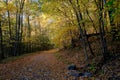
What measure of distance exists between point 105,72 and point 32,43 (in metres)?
28.0

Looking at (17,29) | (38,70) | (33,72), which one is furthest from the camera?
(17,29)

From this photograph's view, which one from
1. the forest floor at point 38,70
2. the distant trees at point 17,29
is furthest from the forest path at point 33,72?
the distant trees at point 17,29

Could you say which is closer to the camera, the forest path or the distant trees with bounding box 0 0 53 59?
the forest path

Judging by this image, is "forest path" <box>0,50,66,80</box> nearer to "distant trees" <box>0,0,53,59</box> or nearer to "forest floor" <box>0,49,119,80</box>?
"forest floor" <box>0,49,119,80</box>

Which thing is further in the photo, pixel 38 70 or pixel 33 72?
pixel 38 70

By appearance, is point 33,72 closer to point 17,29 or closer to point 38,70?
point 38,70

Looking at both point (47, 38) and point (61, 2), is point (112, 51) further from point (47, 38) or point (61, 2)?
point (47, 38)

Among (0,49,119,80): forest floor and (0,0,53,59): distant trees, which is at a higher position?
(0,0,53,59): distant trees

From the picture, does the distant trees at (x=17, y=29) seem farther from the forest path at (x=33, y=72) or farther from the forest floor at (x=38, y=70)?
the forest path at (x=33, y=72)

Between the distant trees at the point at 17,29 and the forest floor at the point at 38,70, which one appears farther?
the distant trees at the point at 17,29

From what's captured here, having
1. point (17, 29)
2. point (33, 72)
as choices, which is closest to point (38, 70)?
point (33, 72)

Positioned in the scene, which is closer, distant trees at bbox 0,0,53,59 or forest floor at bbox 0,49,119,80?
forest floor at bbox 0,49,119,80

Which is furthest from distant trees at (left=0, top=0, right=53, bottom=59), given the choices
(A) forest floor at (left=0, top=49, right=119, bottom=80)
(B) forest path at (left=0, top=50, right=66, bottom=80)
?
(B) forest path at (left=0, top=50, right=66, bottom=80)

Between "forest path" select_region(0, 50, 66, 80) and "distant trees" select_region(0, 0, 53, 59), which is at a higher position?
"distant trees" select_region(0, 0, 53, 59)
